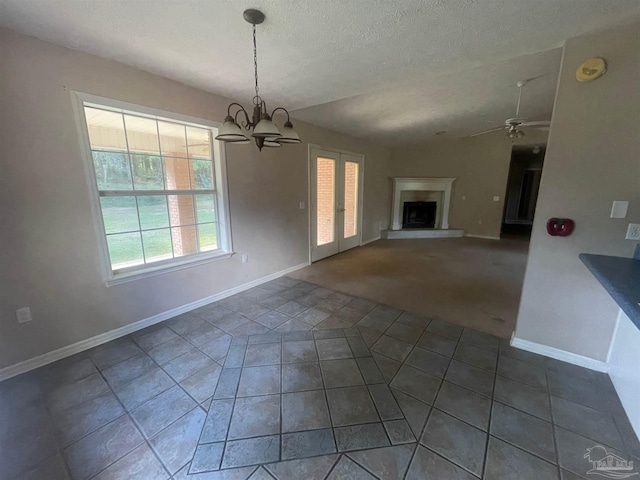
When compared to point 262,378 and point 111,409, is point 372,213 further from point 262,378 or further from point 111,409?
point 111,409

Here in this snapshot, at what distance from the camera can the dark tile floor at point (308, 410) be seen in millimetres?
1298

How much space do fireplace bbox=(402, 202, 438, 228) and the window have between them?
550 centimetres

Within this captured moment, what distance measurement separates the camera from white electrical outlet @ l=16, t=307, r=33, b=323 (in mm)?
1927

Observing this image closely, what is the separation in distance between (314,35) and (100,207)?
218 cm

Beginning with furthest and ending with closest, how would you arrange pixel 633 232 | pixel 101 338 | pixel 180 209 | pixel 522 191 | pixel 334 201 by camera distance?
pixel 522 191, pixel 334 201, pixel 180 209, pixel 101 338, pixel 633 232

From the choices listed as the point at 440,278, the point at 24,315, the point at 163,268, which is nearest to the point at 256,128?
the point at 163,268

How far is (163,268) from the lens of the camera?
105 inches

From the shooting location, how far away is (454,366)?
6.54ft

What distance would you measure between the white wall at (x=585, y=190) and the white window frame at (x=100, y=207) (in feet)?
10.0

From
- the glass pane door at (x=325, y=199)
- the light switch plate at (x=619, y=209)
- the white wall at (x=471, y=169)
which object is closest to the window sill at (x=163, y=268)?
the glass pane door at (x=325, y=199)

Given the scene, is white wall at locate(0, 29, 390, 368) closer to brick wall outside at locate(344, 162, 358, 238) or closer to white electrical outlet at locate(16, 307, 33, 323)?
white electrical outlet at locate(16, 307, 33, 323)

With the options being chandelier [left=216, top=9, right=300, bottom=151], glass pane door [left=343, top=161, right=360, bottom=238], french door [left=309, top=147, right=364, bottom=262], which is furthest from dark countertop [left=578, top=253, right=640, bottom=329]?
glass pane door [left=343, top=161, right=360, bottom=238]

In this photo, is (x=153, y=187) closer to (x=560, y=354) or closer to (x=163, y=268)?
(x=163, y=268)

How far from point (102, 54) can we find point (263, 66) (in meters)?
1.24
